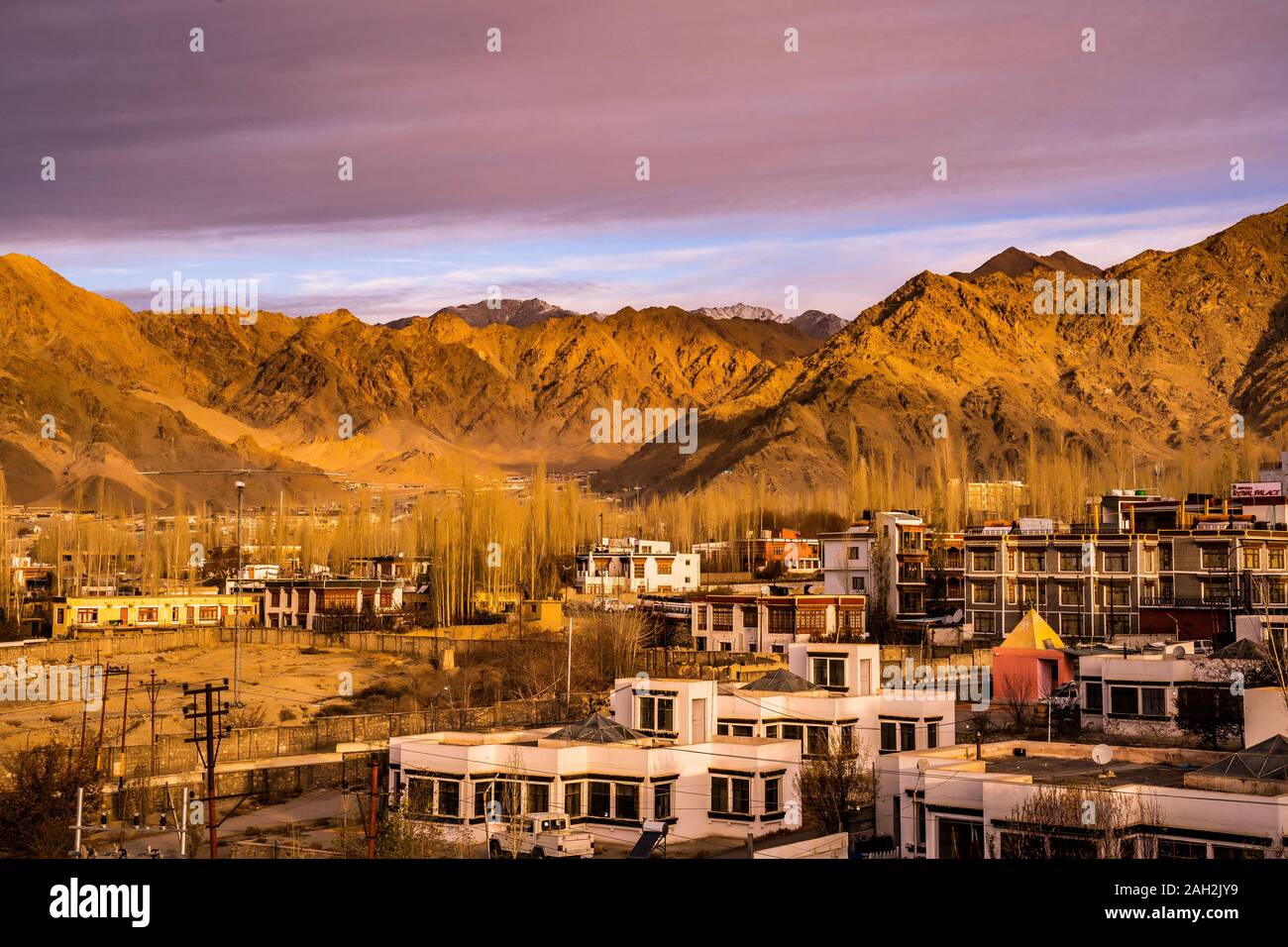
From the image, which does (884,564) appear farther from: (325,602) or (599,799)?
(599,799)

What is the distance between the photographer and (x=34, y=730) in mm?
36156

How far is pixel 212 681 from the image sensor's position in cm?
4688

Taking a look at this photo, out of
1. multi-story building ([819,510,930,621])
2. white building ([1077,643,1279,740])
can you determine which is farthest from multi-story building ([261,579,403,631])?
white building ([1077,643,1279,740])

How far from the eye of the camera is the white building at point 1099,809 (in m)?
17.5

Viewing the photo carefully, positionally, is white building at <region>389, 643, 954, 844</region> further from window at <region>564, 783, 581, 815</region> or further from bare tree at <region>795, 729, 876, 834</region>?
bare tree at <region>795, 729, 876, 834</region>

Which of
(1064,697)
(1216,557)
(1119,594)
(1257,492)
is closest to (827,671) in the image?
(1064,697)

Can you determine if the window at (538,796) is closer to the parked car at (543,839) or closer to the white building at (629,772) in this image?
the white building at (629,772)

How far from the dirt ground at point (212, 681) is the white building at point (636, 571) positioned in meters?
17.1

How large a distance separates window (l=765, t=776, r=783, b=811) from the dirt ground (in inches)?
562

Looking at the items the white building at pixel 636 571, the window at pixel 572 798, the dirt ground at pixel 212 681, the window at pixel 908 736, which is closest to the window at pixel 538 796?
the window at pixel 572 798

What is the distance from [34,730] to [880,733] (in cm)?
2038

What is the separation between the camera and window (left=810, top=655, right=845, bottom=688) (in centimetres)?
3416
